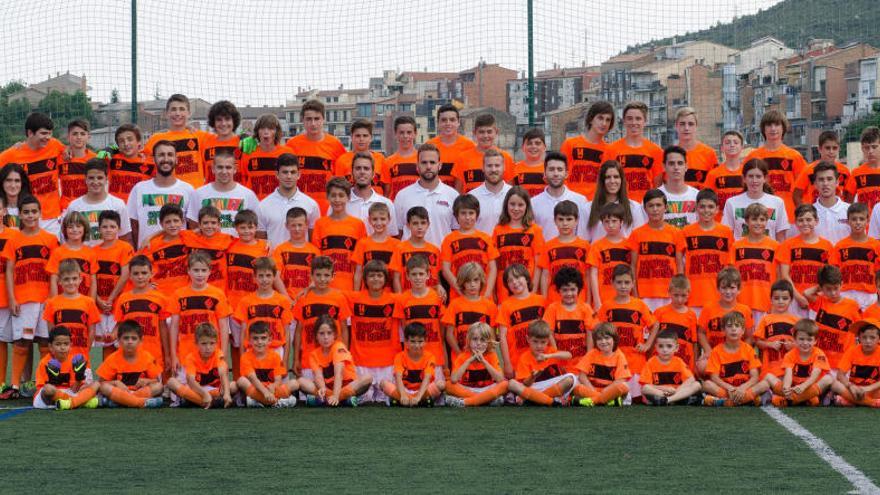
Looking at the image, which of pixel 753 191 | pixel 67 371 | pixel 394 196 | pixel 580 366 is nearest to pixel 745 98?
pixel 753 191

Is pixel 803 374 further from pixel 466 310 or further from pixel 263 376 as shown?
pixel 263 376

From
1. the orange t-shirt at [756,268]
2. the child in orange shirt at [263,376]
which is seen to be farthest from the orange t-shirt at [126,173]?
the orange t-shirt at [756,268]

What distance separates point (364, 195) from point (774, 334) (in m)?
2.97

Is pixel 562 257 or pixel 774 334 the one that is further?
pixel 562 257

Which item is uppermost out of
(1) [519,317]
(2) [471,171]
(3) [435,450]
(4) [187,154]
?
(4) [187,154]

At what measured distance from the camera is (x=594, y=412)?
7980 mm

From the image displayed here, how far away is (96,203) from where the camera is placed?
9.34 metres

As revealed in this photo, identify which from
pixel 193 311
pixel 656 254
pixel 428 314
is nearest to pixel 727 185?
pixel 656 254

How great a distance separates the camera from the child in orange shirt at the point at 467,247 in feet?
29.6

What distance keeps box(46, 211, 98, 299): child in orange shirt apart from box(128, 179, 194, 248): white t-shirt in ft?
1.55

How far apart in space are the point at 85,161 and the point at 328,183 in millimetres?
2043

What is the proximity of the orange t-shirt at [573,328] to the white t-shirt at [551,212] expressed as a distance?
2.69 ft

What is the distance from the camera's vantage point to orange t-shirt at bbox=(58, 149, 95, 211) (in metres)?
9.95

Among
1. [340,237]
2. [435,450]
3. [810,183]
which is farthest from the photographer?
[810,183]
